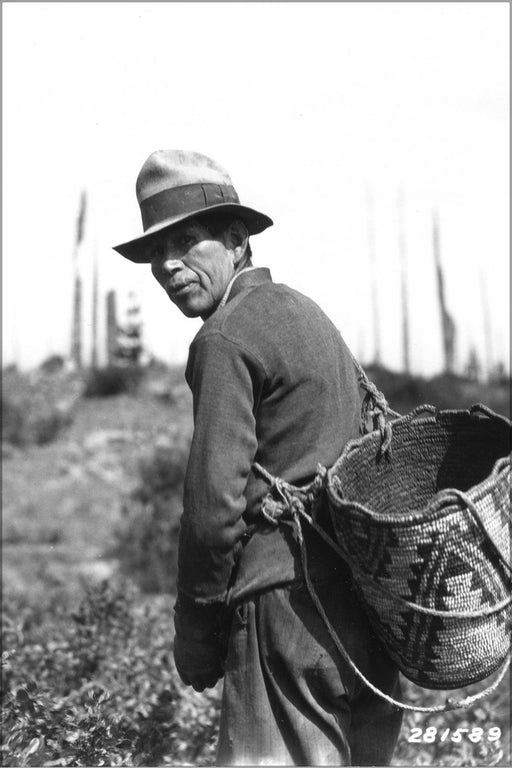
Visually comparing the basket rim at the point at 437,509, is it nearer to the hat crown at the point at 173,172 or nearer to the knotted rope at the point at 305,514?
the knotted rope at the point at 305,514

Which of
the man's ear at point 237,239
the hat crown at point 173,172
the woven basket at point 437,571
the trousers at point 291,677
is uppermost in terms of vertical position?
the hat crown at point 173,172

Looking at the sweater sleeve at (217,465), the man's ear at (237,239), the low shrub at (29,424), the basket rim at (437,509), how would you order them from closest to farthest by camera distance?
the basket rim at (437,509), the sweater sleeve at (217,465), the man's ear at (237,239), the low shrub at (29,424)

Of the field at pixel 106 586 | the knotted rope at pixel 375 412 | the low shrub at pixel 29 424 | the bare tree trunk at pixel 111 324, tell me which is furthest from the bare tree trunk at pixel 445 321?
the knotted rope at pixel 375 412

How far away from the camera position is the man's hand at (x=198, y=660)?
2.76 m

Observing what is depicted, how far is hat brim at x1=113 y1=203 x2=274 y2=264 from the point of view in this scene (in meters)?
A: 2.86

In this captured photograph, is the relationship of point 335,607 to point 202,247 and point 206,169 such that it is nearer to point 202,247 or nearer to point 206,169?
point 202,247

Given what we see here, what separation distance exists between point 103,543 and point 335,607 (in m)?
7.99

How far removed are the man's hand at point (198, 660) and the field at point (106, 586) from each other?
611mm

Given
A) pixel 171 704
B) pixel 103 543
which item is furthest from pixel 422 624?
pixel 103 543

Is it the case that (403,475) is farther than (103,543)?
No

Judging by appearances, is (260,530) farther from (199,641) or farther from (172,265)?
(172,265)

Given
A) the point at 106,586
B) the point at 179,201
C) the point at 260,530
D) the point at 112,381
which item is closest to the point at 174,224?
the point at 179,201

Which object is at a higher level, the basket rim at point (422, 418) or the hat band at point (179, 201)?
the hat band at point (179, 201)

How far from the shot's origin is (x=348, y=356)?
2955mm
